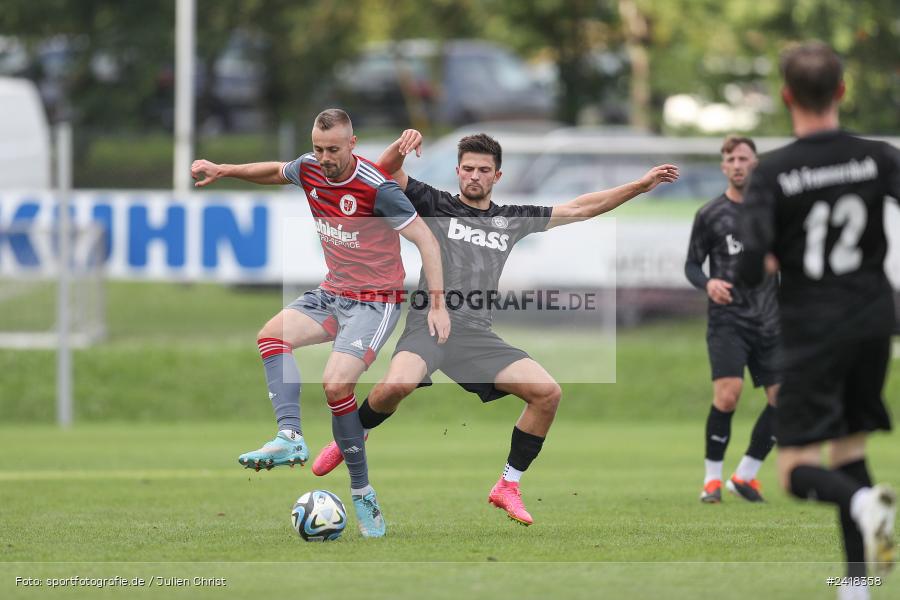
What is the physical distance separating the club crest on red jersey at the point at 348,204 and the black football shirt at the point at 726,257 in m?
3.04

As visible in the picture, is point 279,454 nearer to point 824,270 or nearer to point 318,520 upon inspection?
point 318,520

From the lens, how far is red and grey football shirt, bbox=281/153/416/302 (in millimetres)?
8000

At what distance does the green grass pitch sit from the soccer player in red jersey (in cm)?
53

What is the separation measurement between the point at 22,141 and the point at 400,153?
13.3 metres

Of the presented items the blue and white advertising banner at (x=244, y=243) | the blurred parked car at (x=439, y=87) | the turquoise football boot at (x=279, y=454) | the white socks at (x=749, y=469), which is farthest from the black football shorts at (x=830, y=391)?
the blurred parked car at (x=439, y=87)

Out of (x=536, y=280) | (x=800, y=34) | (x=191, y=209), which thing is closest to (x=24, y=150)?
(x=191, y=209)

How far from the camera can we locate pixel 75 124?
84.1ft

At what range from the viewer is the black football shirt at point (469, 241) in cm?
831

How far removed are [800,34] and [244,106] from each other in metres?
12.2

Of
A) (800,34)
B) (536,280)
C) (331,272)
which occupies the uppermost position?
(800,34)

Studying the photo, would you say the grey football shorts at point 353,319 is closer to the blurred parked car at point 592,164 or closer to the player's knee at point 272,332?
the player's knee at point 272,332

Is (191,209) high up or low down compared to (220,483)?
up

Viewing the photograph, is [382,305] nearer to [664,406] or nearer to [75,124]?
[664,406]

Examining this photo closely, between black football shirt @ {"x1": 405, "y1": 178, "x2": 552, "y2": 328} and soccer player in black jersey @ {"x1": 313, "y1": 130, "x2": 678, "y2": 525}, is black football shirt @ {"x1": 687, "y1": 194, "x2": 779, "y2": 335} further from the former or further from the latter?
black football shirt @ {"x1": 405, "y1": 178, "x2": 552, "y2": 328}
